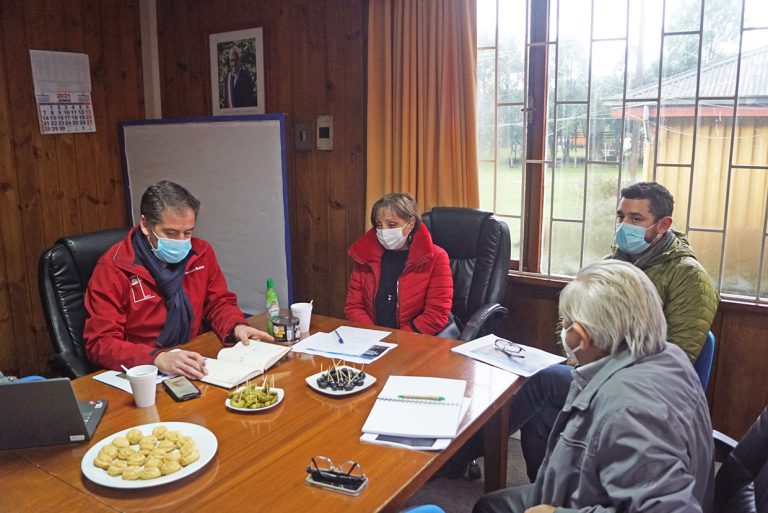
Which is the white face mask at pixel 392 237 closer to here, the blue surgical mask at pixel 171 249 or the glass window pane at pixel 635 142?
the blue surgical mask at pixel 171 249

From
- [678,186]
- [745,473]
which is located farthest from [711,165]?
[745,473]

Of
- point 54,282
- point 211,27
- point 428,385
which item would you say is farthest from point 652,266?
point 211,27

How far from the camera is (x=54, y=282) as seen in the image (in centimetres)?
216

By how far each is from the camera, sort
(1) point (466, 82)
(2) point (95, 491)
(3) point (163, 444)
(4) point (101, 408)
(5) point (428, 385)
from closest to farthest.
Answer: (2) point (95, 491)
(3) point (163, 444)
(4) point (101, 408)
(5) point (428, 385)
(1) point (466, 82)

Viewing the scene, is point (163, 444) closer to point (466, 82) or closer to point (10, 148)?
point (466, 82)

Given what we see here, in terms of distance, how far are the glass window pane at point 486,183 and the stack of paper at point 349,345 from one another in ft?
3.86

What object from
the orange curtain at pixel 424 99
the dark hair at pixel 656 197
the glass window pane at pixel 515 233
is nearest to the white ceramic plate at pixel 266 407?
the dark hair at pixel 656 197

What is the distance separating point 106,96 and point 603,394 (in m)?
3.53

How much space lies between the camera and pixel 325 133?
349 cm

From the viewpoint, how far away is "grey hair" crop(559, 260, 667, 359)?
1289 millimetres

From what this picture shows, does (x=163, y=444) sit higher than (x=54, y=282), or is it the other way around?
(x=54, y=282)

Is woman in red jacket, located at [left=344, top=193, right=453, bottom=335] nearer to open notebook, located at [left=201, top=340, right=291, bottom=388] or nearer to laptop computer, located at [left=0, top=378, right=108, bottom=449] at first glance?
open notebook, located at [left=201, top=340, right=291, bottom=388]

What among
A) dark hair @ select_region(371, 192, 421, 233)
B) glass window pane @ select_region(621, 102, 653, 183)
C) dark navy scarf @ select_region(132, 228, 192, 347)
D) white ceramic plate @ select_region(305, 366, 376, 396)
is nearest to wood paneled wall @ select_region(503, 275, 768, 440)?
glass window pane @ select_region(621, 102, 653, 183)

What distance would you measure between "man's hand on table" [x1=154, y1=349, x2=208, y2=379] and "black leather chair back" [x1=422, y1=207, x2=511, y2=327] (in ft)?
4.32
